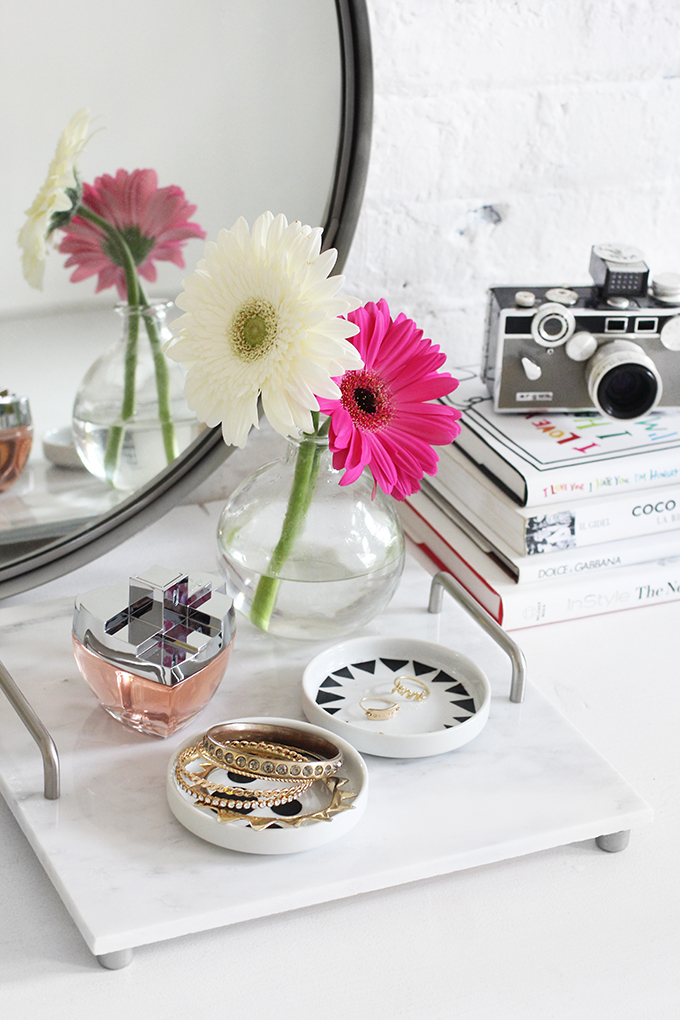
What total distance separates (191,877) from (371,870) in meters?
0.08

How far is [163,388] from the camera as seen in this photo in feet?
2.32

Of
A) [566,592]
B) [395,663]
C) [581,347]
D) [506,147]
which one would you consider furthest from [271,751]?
[506,147]

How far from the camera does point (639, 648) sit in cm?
68

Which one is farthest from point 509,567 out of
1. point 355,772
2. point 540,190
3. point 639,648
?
point 540,190

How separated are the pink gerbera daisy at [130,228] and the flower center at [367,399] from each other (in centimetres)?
19

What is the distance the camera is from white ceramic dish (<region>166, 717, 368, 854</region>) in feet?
1.52

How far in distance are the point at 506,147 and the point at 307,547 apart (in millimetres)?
397

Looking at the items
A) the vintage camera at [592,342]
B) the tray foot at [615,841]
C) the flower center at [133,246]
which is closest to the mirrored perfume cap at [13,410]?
the flower center at [133,246]

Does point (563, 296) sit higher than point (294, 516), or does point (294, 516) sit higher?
point (563, 296)

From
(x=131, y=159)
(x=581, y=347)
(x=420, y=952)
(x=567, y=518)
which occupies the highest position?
(x=131, y=159)

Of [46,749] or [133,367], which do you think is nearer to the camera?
[46,749]

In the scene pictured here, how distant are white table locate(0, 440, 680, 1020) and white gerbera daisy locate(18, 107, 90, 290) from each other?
0.33 metres

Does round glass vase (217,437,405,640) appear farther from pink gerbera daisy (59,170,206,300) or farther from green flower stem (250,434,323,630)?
pink gerbera daisy (59,170,206,300)

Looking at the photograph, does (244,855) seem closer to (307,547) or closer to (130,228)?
(307,547)
